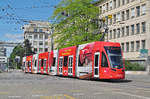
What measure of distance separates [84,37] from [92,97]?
120 feet

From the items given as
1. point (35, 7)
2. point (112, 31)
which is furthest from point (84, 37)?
point (35, 7)

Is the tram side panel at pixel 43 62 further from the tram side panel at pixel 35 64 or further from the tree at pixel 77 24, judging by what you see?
the tree at pixel 77 24

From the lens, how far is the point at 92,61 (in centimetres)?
2342

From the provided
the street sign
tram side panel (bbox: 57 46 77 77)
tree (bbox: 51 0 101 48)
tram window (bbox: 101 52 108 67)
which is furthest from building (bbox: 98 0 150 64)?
tram window (bbox: 101 52 108 67)

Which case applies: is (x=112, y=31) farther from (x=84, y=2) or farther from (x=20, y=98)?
(x=20, y=98)

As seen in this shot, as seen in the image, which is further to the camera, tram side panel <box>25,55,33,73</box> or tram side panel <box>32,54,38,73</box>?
tram side panel <box>25,55,33,73</box>

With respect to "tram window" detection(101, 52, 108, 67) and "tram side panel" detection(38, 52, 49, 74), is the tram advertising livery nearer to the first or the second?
"tram window" detection(101, 52, 108, 67)

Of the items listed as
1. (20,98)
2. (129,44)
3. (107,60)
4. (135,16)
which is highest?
(135,16)

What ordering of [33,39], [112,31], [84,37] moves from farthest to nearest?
[33,39] < [112,31] < [84,37]

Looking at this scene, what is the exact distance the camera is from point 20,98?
33.9ft

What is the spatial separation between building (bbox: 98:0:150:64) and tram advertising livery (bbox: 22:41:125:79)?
2119cm

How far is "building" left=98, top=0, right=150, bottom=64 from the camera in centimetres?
5084

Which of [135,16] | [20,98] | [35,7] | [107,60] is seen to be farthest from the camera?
[135,16]

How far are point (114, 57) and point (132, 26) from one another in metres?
34.4
